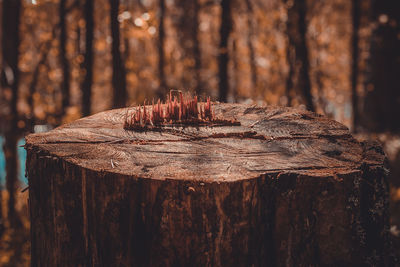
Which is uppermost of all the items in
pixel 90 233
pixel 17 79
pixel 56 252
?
pixel 17 79

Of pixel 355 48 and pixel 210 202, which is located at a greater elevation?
pixel 355 48

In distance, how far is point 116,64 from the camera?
16.9ft

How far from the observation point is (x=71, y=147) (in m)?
1.78

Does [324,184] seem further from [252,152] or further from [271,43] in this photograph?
[271,43]

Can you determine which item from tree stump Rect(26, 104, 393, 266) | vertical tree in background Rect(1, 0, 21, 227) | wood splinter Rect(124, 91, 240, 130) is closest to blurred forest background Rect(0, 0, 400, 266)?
vertical tree in background Rect(1, 0, 21, 227)

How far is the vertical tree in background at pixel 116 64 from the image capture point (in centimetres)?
499

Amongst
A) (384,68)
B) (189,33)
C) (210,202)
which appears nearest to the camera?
(210,202)

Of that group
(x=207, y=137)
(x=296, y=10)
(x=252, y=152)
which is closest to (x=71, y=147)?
(x=207, y=137)

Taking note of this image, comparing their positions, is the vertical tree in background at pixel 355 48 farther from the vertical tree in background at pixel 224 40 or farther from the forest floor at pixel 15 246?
the forest floor at pixel 15 246

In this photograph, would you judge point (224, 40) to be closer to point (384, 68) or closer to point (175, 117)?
point (384, 68)

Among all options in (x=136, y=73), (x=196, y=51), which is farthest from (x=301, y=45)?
(x=196, y=51)

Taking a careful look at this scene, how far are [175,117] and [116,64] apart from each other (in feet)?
10.7

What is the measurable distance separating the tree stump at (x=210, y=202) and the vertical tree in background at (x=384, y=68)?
18.4 ft

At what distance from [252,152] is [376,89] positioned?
20.1 feet
